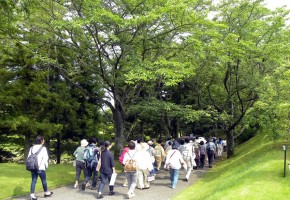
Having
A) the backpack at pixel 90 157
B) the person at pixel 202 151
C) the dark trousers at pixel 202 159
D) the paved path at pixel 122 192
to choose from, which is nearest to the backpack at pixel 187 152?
the paved path at pixel 122 192

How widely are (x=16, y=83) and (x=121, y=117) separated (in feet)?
21.1

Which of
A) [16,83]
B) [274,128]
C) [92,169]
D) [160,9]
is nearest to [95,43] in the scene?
[160,9]

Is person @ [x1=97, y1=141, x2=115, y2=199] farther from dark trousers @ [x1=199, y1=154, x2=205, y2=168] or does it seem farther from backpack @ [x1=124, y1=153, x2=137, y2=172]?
dark trousers @ [x1=199, y1=154, x2=205, y2=168]

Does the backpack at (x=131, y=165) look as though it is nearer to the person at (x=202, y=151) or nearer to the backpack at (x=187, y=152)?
the backpack at (x=187, y=152)

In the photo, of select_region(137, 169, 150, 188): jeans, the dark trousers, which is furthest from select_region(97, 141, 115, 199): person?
the dark trousers

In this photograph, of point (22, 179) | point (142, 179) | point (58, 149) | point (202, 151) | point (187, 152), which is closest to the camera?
point (22, 179)

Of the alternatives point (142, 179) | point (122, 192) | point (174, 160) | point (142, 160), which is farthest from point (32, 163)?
point (174, 160)

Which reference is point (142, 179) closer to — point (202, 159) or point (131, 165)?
point (131, 165)

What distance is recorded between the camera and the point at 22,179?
1148 cm

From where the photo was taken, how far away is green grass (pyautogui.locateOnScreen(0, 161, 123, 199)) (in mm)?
10229

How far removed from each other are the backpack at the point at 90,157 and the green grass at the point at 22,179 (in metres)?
1.73

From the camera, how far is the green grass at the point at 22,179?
10.2 metres

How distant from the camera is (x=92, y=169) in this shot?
1104cm

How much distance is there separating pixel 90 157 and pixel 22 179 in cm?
293
